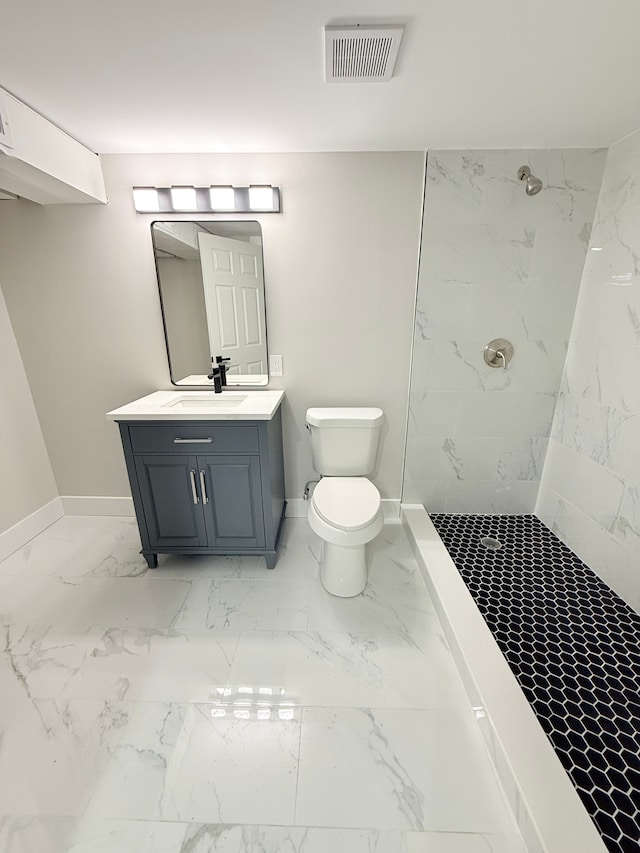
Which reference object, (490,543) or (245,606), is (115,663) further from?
(490,543)

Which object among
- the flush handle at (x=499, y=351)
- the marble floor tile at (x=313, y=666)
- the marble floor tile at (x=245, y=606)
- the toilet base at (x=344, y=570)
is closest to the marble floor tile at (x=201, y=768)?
the marble floor tile at (x=313, y=666)

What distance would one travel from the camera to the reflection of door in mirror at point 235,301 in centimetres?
192

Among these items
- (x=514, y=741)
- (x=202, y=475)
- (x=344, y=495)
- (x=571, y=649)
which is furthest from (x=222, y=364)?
(x=571, y=649)

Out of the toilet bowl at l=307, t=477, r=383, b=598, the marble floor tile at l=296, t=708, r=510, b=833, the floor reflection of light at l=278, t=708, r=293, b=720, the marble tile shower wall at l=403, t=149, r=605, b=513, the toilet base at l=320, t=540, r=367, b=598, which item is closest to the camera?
the marble floor tile at l=296, t=708, r=510, b=833

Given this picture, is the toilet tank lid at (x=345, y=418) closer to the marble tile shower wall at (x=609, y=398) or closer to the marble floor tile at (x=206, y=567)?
the marble floor tile at (x=206, y=567)

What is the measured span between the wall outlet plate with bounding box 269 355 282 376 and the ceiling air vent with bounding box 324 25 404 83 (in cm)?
122

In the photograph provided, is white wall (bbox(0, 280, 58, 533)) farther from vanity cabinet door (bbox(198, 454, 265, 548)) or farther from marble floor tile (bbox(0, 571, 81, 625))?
vanity cabinet door (bbox(198, 454, 265, 548))

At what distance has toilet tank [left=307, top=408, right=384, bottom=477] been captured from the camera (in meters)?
1.92

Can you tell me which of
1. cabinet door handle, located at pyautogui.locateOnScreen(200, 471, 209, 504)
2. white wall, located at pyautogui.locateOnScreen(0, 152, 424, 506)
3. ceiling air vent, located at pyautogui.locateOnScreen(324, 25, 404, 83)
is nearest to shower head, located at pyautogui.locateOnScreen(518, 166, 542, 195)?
white wall, located at pyautogui.locateOnScreen(0, 152, 424, 506)

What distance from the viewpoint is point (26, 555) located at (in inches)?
79.6

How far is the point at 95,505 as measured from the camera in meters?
2.39

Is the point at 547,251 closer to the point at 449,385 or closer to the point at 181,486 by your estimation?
the point at 449,385

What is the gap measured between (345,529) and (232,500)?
64cm

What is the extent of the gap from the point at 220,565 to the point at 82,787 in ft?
3.19
